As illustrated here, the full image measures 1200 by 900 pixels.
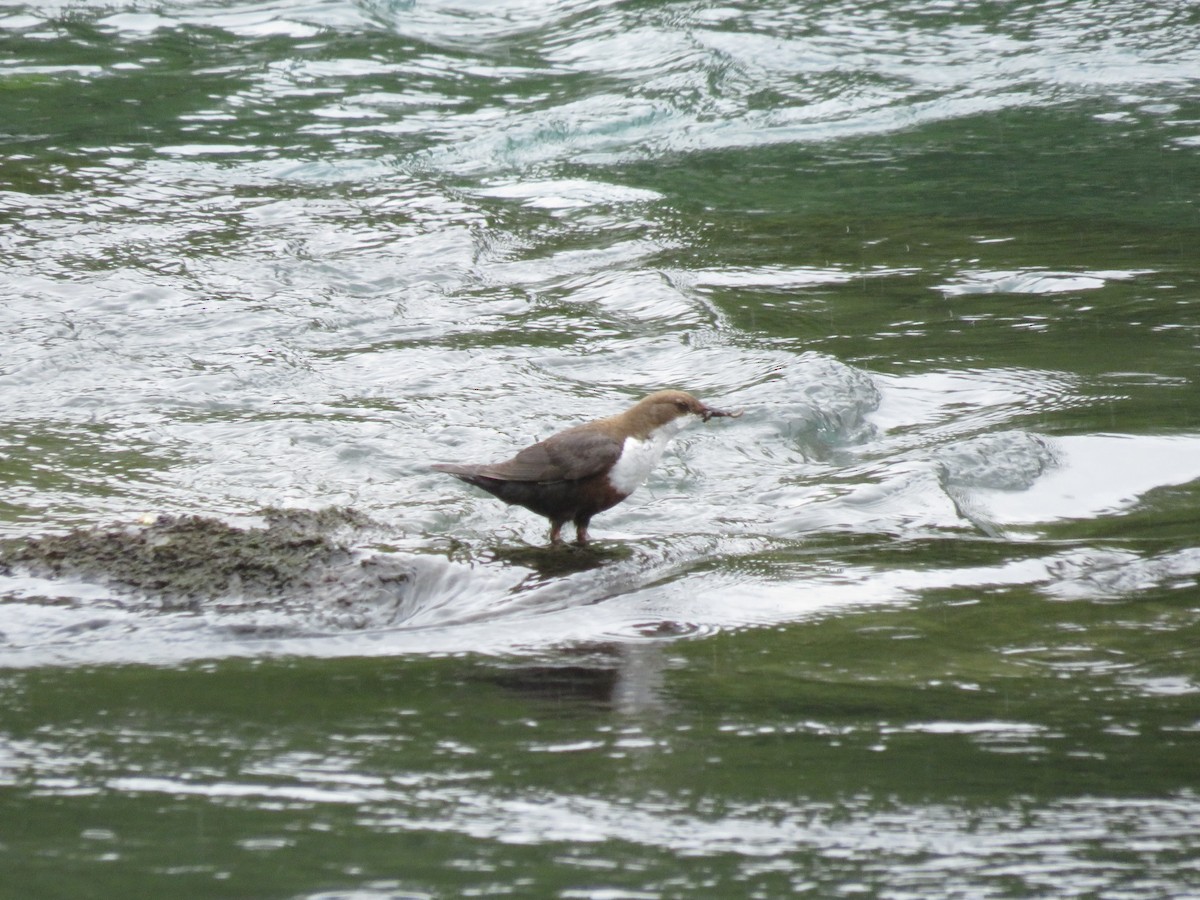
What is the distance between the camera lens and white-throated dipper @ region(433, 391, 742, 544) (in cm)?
530

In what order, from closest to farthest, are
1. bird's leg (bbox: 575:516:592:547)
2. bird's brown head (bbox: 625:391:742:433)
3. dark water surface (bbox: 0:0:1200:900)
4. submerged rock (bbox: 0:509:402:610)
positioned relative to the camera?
dark water surface (bbox: 0:0:1200:900)
submerged rock (bbox: 0:509:402:610)
bird's leg (bbox: 575:516:592:547)
bird's brown head (bbox: 625:391:742:433)

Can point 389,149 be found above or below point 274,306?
above

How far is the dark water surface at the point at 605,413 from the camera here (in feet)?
10.7

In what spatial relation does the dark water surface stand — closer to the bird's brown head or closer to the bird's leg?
the bird's leg

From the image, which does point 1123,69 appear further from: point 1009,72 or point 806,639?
point 806,639

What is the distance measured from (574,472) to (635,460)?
10.2 inches

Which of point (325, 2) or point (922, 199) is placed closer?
point (922, 199)

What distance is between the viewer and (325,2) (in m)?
15.7

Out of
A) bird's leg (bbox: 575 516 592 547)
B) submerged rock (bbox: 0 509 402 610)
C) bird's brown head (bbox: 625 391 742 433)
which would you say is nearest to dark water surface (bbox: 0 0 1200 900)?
submerged rock (bbox: 0 509 402 610)

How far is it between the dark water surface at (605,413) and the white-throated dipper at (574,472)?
7.1 inches

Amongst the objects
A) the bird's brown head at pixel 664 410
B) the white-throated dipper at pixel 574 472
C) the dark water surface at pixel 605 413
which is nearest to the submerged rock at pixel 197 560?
the dark water surface at pixel 605 413

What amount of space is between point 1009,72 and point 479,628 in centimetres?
1033

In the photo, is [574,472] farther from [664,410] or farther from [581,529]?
[664,410]

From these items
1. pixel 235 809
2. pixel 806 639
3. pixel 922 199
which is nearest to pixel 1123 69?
pixel 922 199
